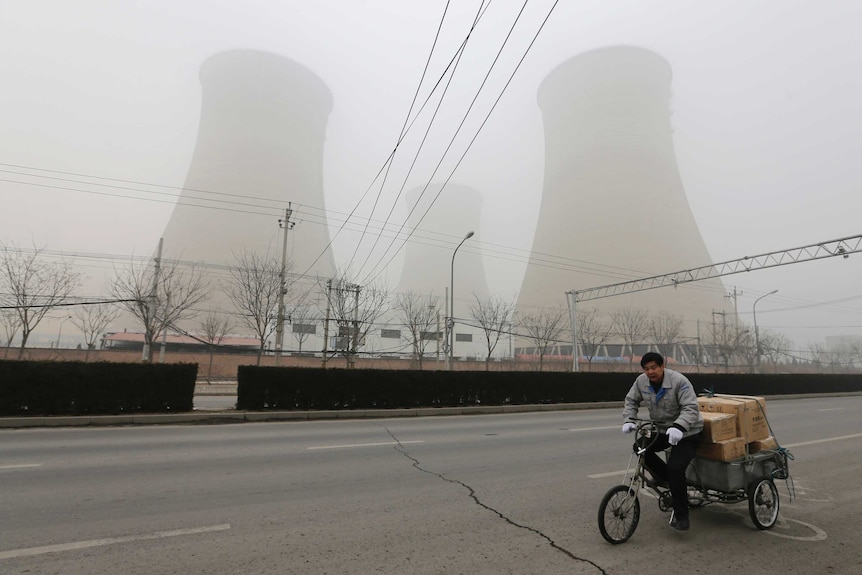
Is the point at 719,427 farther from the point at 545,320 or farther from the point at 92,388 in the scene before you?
the point at 545,320

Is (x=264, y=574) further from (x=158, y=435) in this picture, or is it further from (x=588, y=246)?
(x=588, y=246)

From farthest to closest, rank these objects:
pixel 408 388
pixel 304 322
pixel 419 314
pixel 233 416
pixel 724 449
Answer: pixel 304 322, pixel 419 314, pixel 408 388, pixel 233 416, pixel 724 449

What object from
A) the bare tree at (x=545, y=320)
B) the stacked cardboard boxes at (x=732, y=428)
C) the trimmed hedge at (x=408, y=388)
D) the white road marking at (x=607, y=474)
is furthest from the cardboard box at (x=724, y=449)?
the bare tree at (x=545, y=320)

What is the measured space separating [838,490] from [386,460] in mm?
5299

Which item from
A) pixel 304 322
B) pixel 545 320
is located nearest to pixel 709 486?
pixel 304 322

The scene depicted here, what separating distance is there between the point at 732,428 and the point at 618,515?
4.06ft

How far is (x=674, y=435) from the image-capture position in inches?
127

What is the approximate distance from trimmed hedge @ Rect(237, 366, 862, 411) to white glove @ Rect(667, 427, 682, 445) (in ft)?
23.4

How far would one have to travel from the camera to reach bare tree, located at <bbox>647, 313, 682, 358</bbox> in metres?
43.7

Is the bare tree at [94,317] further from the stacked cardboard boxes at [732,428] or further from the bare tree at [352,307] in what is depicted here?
the stacked cardboard boxes at [732,428]

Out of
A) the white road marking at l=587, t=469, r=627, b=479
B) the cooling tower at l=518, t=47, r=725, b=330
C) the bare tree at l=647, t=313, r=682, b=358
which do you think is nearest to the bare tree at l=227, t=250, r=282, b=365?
the white road marking at l=587, t=469, r=627, b=479

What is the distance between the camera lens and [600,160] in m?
42.2

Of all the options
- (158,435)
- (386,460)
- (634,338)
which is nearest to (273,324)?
(158,435)

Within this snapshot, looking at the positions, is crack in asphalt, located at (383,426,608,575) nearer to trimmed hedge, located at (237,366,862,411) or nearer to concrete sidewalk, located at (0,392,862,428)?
concrete sidewalk, located at (0,392,862,428)
